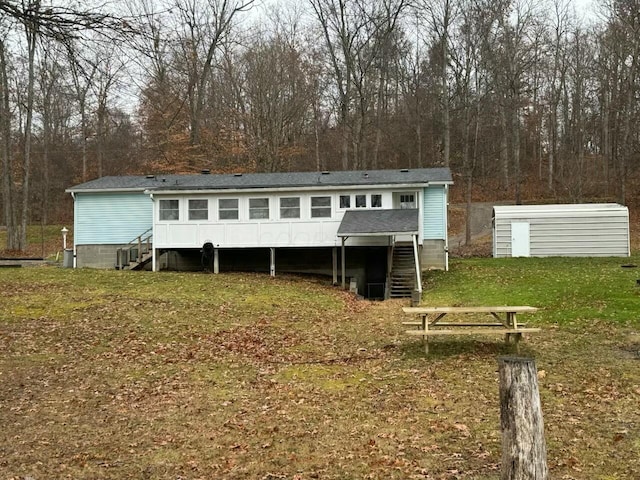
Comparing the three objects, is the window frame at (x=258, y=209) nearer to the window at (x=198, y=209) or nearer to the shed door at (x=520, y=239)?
the window at (x=198, y=209)

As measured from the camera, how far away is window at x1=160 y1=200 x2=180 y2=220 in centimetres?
2384

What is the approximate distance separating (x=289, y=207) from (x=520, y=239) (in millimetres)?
10858

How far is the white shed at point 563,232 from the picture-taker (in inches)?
993

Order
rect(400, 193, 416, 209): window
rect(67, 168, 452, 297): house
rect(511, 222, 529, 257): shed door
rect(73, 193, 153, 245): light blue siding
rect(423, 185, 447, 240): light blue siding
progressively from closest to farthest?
rect(67, 168, 452, 297): house → rect(400, 193, 416, 209): window → rect(423, 185, 447, 240): light blue siding → rect(73, 193, 153, 245): light blue siding → rect(511, 222, 529, 257): shed door

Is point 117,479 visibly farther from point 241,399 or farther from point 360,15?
point 360,15

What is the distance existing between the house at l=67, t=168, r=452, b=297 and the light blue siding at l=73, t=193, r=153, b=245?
44 millimetres

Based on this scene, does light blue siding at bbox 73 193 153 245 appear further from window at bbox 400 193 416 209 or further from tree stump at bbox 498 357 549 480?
Answer: tree stump at bbox 498 357 549 480

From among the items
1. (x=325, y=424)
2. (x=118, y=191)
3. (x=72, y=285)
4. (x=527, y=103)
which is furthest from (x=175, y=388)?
(x=527, y=103)

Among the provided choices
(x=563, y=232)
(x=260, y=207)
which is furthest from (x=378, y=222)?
(x=563, y=232)

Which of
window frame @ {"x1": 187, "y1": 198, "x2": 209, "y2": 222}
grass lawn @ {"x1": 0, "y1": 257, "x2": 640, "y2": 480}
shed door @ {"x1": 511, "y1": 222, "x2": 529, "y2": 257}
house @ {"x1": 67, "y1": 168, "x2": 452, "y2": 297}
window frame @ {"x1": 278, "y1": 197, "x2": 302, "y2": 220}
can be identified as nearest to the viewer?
grass lawn @ {"x1": 0, "y1": 257, "x2": 640, "y2": 480}

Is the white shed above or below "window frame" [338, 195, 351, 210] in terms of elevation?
below

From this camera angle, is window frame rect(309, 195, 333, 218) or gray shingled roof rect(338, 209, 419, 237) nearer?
gray shingled roof rect(338, 209, 419, 237)

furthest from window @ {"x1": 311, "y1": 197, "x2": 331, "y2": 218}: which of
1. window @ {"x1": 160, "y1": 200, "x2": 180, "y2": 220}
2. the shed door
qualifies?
the shed door

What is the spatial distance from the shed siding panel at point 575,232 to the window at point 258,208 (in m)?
10.8
